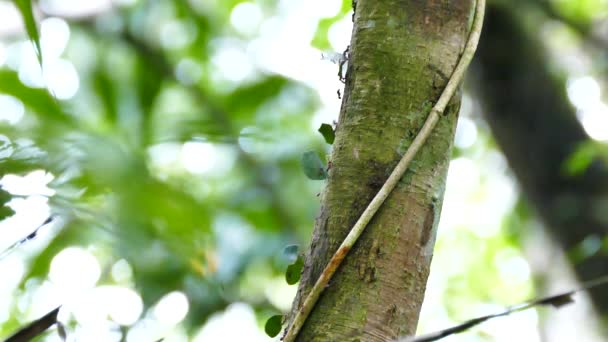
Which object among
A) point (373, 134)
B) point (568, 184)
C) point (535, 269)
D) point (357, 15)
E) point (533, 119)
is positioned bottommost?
point (373, 134)

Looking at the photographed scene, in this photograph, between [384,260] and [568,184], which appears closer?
[384,260]

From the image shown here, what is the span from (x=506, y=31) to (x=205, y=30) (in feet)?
3.81

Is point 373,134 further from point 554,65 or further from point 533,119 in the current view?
point 554,65

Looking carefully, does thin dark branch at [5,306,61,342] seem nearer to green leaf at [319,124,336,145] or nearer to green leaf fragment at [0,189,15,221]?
green leaf fragment at [0,189,15,221]

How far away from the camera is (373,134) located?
0.67 metres

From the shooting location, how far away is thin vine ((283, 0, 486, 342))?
0.61 meters

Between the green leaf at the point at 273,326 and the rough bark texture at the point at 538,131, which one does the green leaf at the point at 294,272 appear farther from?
the rough bark texture at the point at 538,131

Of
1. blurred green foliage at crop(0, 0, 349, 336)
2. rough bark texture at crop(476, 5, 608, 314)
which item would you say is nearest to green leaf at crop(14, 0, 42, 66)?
blurred green foliage at crop(0, 0, 349, 336)

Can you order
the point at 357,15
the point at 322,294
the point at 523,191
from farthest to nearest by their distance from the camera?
1. the point at 523,191
2. the point at 357,15
3. the point at 322,294

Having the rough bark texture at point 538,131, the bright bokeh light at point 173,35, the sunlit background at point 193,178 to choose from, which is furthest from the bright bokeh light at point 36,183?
the bright bokeh light at point 173,35

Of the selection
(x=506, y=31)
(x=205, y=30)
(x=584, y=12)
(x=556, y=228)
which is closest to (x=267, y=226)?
(x=205, y=30)

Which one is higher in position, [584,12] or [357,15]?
[584,12]

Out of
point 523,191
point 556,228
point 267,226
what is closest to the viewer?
point 267,226

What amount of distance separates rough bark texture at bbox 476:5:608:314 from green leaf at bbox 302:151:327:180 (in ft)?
6.04
